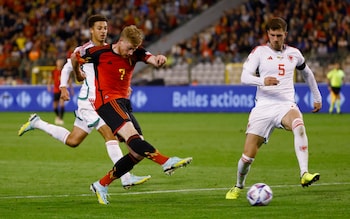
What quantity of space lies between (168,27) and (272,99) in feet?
107

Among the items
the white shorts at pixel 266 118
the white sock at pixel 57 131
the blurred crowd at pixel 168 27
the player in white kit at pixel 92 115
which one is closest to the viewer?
the white shorts at pixel 266 118

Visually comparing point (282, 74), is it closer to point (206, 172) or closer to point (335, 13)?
point (206, 172)

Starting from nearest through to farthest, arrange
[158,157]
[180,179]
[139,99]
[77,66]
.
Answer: [158,157] < [77,66] < [180,179] < [139,99]

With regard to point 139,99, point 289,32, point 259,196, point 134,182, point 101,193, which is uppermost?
point 289,32

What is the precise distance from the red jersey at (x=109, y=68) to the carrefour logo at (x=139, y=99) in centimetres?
2738

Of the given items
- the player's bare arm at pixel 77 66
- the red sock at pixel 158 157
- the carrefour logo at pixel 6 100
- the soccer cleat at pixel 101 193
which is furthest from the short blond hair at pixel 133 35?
the carrefour logo at pixel 6 100

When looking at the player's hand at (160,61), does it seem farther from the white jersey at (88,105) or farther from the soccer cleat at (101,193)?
the white jersey at (88,105)

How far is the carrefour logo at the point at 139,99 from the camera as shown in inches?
1526

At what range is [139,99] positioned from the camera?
1533 inches

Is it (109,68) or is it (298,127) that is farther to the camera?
(298,127)

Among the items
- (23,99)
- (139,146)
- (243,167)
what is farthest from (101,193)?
(23,99)

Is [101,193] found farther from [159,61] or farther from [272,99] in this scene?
[272,99]

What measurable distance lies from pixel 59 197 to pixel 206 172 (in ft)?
12.7

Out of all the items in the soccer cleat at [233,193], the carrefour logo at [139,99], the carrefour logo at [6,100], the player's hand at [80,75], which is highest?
the player's hand at [80,75]
